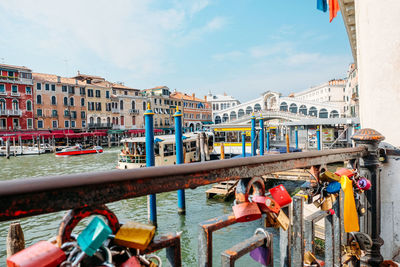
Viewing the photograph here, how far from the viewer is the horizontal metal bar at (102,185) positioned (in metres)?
0.59

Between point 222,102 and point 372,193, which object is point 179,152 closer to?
point 372,193

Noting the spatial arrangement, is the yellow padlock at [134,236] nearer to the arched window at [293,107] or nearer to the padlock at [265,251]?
the padlock at [265,251]

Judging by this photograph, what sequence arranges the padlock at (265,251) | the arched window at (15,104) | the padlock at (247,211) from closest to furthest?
the padlock at (247,211) → the padlock at (265,251) → the arched window at (15,104)

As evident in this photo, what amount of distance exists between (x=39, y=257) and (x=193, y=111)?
176ft

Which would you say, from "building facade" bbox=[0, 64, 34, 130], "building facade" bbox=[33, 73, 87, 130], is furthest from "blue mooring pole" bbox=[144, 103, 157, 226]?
"building facade" bbox=[33, 73, 87, 130]

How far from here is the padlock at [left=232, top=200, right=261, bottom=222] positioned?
3.12ft

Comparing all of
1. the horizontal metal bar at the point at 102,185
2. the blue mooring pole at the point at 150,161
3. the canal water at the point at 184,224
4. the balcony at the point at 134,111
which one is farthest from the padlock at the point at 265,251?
the balcony at the point at 134,111

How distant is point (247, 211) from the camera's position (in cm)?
96

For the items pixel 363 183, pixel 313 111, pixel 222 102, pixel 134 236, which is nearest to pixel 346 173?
pixel 363 183

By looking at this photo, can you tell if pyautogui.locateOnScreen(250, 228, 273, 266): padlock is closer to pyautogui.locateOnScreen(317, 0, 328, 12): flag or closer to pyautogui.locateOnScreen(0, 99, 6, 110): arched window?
pyautogui.locateOnScreen(317, 0, 328, 12): flag

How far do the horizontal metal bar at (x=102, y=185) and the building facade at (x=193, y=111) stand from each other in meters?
49.4

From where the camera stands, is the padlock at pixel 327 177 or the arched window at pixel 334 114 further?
the arched window at pixel 334 114

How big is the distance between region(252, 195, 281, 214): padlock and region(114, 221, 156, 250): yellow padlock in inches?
17.9

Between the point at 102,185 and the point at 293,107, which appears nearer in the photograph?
the point at 102,185
